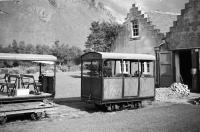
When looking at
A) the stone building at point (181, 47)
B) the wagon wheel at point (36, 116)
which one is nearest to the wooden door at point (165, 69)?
the stone building at point (181, 47)

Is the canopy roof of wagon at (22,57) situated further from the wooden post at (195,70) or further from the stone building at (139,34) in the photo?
the stone building at (139,34)

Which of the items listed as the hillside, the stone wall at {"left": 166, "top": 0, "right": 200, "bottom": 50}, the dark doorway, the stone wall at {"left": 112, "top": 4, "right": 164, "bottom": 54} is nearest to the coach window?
the stone wall at {"left": 112, "top": 4, "right": 164, "bottom": 54}

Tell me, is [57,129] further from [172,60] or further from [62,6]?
[62,6]

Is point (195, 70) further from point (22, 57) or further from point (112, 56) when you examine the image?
point (22, 57)

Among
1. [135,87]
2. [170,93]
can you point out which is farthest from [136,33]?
[135,87]

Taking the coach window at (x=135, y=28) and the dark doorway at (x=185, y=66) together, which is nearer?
the dark doorway at (x=185, y=66)

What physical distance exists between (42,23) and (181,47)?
163017mm

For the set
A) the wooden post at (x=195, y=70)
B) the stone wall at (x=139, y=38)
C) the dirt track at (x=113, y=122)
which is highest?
the stone wall at (x=139, y=38)

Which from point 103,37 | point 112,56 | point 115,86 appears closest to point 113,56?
point 112,56

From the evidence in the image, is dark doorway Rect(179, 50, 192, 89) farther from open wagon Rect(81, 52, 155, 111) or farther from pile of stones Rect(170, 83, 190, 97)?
open wagon Rect(81, 52, 155, 111)

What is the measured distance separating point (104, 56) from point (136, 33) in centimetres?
1296

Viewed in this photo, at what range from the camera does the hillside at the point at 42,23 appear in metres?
155

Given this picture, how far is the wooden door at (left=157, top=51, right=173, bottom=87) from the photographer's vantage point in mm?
19641

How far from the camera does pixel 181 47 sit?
1897 centimetres
